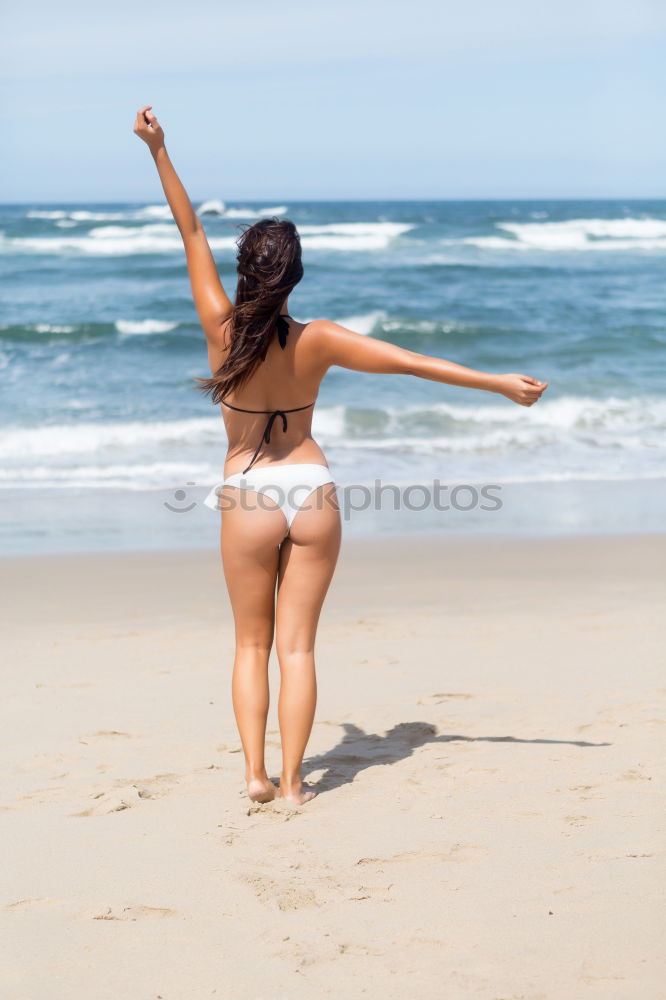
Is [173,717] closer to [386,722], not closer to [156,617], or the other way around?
[386,722]

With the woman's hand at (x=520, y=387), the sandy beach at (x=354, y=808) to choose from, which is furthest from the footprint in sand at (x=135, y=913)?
the woman's hand at (x=520, y=387)

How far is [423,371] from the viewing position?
10.3 feet

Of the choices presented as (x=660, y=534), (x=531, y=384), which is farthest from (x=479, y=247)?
(x=531, y=384)

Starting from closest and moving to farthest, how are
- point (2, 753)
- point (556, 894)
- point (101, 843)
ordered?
1. point (556, 894)
2. point (101, 843)
3. point (2, 753)

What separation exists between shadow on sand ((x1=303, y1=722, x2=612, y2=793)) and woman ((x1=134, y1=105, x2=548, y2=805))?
278 mm

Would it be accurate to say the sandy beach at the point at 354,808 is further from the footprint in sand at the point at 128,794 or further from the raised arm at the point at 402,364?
the raised arm at the point at 402,364

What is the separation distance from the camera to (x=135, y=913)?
2.69 m

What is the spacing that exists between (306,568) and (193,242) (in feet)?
3.54

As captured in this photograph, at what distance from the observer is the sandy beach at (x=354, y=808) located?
8.00 ft

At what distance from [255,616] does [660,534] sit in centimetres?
506

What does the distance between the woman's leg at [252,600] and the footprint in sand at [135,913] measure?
73 cm

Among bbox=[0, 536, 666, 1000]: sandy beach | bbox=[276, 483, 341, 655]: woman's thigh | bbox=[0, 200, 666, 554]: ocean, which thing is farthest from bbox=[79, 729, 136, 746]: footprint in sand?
bbox=[0, 200, 666, 554]: ocean

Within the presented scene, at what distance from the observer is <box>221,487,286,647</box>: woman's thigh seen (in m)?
3.32

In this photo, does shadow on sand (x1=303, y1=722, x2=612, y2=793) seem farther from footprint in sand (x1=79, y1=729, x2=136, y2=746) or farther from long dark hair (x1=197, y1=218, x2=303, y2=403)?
long dark hair (x1=197, y1=218, x2=303, y2=403)
